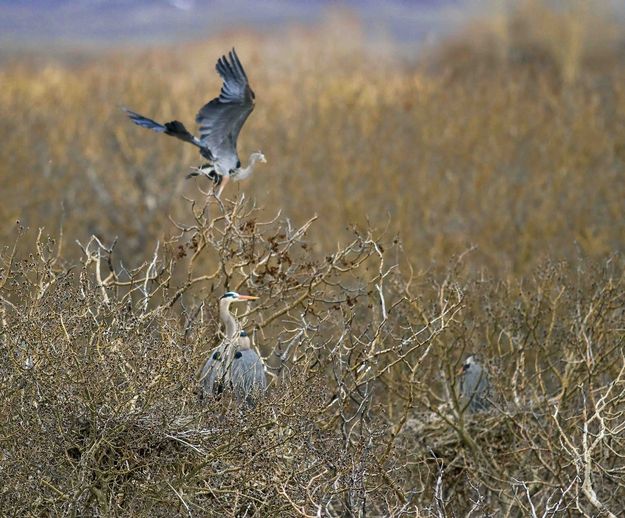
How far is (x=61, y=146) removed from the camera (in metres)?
40.4

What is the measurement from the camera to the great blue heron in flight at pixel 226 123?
13.2 metres

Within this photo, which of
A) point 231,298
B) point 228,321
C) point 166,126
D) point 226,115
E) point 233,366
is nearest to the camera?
point 233,366

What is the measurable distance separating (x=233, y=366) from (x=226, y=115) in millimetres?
4355

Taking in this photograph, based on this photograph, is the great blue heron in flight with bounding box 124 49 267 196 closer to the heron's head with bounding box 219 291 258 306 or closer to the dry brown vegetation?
the dry brown vegetation

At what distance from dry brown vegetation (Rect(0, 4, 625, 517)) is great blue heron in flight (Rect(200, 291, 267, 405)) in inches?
7.6

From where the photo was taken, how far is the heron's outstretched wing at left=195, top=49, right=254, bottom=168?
13.3 metres

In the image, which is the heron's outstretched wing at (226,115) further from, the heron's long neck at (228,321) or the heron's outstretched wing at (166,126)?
the heron's long neck at (228,321)

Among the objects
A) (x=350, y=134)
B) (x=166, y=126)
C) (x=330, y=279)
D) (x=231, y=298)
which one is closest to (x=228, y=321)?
(x=231, y=298)

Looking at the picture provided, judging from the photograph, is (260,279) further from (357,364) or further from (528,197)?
(528,197)

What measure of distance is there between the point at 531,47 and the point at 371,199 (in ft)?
53.4

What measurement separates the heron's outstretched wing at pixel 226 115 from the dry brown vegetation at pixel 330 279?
1124 millimetres

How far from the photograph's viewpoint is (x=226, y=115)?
13.8 m

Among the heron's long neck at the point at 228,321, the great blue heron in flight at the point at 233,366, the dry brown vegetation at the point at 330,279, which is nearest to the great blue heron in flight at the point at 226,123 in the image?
the dry brown vegetation at the point at 330,279

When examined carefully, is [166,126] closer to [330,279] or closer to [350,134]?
[330,279]
